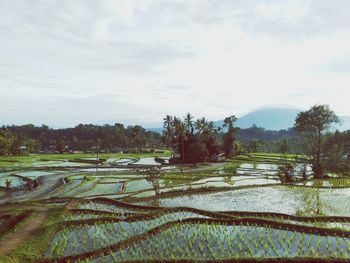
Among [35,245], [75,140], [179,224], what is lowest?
[35,245]

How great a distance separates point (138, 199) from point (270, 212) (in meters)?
11.5

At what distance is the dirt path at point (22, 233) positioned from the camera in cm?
1612

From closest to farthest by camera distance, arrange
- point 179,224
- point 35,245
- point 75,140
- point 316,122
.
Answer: point 35,245, point 179,224, point 316,122, point 75,140

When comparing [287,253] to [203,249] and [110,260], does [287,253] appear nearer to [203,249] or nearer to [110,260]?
[203,249]

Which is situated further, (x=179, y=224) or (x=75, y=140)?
(x=75, y=140)

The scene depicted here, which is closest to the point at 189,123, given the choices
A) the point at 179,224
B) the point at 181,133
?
the point at 181,133

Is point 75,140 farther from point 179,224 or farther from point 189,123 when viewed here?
point 179,224

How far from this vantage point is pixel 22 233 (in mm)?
18297

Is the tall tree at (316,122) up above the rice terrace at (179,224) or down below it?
Result: above

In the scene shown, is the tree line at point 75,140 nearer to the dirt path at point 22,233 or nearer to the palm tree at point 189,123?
the palm tree at point 189,123

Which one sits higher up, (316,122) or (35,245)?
(316,122)

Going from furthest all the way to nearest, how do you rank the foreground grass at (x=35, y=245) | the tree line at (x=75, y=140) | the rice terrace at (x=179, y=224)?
the tree line at (x=75, y=140)
the rice terrace at (x=179, y=224)
the foreground grass at (x=35, y=245)

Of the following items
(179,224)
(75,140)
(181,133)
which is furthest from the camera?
(75,140)

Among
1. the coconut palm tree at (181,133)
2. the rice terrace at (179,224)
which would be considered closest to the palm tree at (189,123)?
the coconut palm tree at (181,133)
